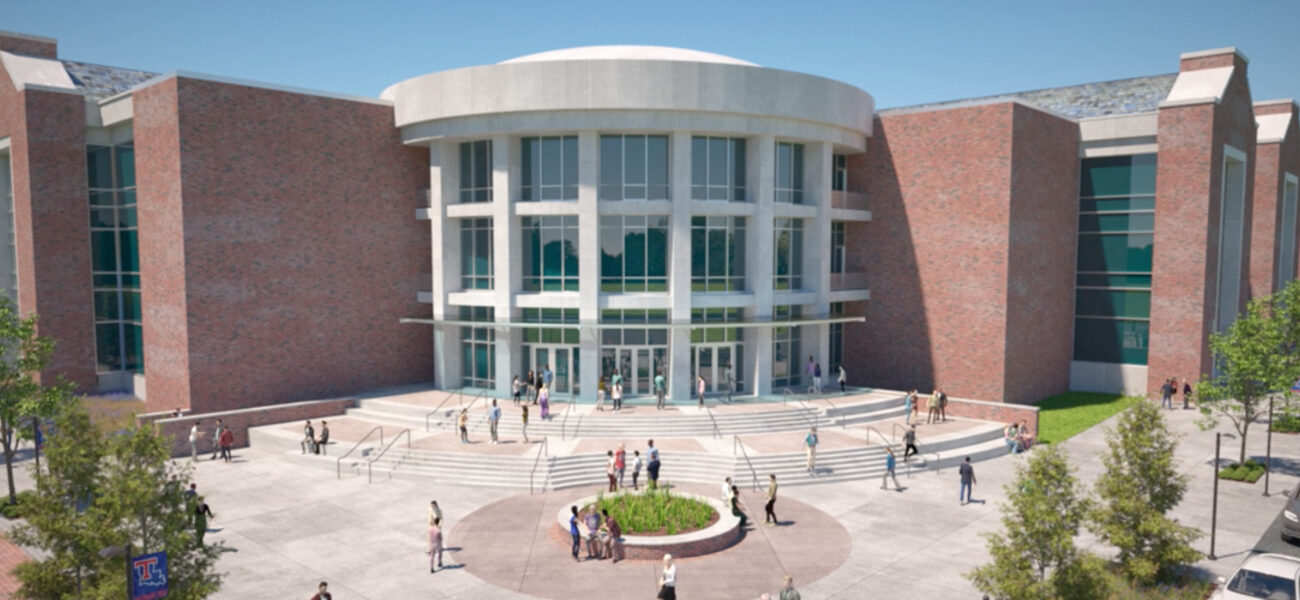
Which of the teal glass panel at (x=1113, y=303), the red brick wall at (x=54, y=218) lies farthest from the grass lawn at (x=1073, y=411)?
the red brick wall at (x=54, y=218)

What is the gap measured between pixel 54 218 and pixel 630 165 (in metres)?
25.8

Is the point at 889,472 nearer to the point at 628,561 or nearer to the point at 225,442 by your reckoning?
the point at 628,561

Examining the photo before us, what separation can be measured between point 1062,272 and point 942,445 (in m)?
16.0

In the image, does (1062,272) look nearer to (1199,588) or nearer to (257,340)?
(1199,588)

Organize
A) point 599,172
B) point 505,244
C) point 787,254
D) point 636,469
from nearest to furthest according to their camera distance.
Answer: point 636,469
point 599,172
point 505,244
point 787,254

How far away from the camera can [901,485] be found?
1013 inches

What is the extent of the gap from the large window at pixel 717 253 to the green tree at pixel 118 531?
920 inches

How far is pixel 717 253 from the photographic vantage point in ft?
114

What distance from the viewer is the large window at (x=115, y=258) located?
3656 centimetres

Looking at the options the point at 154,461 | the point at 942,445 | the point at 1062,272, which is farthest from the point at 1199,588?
the point at 1062,272

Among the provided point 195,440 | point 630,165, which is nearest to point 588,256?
point 630,165

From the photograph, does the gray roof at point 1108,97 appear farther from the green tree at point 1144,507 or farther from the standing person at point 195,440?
the standing person at point 195,440

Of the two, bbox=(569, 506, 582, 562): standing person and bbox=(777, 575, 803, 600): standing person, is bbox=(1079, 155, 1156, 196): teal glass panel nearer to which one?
bbox=(569, 506, 582, 562): standing person

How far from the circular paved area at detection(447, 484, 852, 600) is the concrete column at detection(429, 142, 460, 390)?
15003 mm
